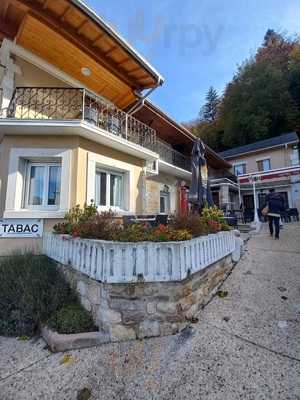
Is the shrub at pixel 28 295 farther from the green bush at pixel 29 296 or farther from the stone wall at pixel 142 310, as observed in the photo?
the stone wall at pixel 142 310

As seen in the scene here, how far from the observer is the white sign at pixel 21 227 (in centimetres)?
560

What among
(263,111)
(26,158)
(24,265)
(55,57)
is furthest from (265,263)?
(263,111)

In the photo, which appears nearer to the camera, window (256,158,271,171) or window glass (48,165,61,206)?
window glass (48,165,61,206)

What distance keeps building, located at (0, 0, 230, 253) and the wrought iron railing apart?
3628mm

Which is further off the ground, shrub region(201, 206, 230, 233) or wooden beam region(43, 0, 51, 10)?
wooden beam region(43, 0, 51, 10)

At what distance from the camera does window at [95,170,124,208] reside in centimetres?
718

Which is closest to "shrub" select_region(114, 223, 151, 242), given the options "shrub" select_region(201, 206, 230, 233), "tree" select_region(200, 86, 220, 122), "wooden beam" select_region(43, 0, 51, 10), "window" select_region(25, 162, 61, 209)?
"shrub" select_region(201, 206, 230, 233)

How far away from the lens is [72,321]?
3453 millimetres

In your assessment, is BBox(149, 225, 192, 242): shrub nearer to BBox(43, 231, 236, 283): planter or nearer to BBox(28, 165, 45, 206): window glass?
BBox(43, 231, 236, 283): planter

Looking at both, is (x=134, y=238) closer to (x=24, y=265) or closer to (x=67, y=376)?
(x=67, y=376)

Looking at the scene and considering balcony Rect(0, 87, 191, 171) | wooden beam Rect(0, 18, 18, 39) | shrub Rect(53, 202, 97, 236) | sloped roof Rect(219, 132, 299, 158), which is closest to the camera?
shrub Rect(53, 202, 97, 236)

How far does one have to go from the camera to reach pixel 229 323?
336 centimetres

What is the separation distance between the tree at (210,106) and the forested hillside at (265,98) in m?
10.9

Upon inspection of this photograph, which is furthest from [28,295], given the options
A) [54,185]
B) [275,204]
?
[275,204]
